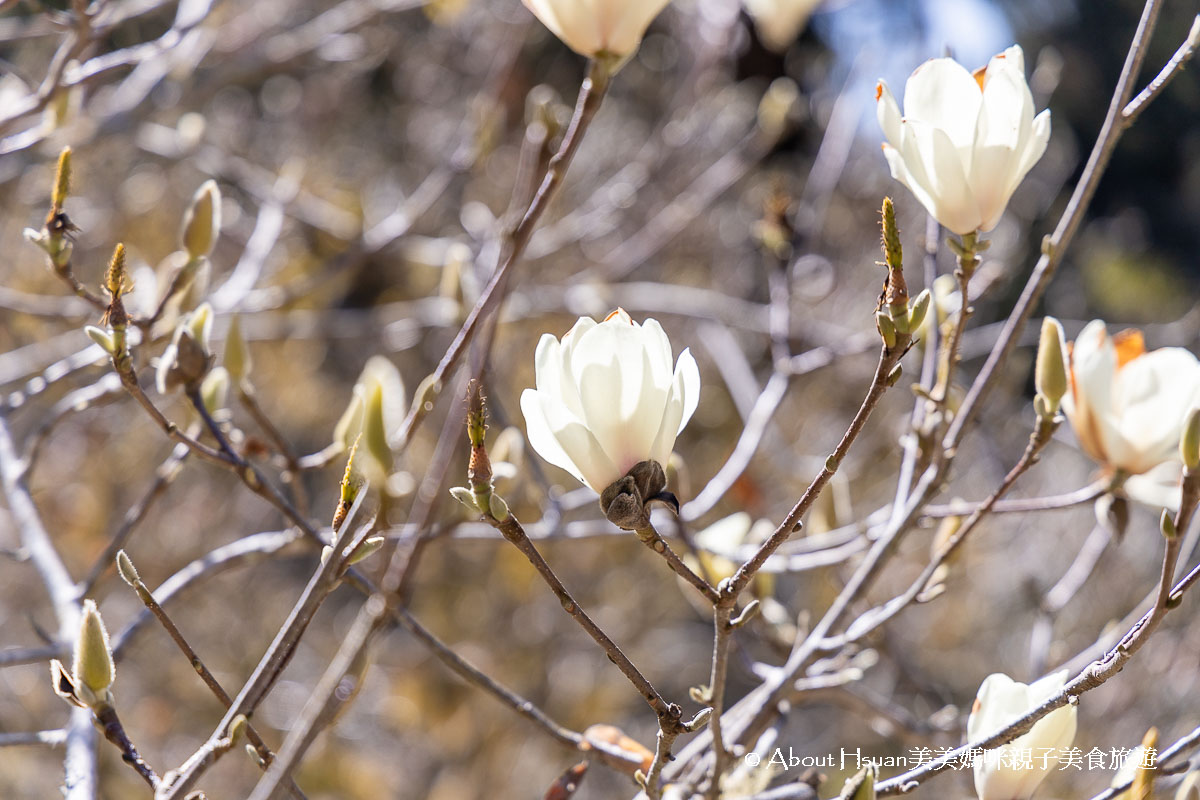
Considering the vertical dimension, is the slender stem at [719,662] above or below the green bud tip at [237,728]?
above

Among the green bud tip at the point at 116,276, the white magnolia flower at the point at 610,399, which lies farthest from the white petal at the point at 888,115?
the green bud tip at the point at 116,276

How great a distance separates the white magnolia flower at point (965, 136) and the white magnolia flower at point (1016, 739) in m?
0.28

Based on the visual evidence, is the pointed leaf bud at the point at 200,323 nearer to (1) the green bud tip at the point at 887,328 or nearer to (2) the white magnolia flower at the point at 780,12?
(1) the green bud tip at the point at 887,328

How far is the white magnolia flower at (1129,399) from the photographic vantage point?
721 millimetres

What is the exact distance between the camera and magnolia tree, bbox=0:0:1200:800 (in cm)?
54

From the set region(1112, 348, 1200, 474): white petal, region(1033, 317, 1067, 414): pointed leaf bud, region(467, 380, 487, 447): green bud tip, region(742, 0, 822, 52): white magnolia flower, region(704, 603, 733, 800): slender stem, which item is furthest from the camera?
region(742, 0, 822, 52): white magnolia flower

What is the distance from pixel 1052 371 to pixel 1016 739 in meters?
0.22

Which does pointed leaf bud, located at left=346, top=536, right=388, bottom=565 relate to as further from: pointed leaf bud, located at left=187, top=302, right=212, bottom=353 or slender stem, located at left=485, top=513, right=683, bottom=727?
pointed leaf bud, located at left=187, top=302, right=212, bottom=353

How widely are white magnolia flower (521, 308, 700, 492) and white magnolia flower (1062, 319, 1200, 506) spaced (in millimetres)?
381

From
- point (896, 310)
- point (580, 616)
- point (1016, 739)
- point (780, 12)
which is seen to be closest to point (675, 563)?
point (580, 616)

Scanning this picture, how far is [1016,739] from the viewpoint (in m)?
0.58

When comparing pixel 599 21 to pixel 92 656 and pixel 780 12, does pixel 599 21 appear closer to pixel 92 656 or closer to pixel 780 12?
pixel 92 656

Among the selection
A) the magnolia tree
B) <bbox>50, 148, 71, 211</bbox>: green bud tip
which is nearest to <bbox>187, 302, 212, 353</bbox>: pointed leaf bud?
the magnolia tree

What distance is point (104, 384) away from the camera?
34.2 inches
